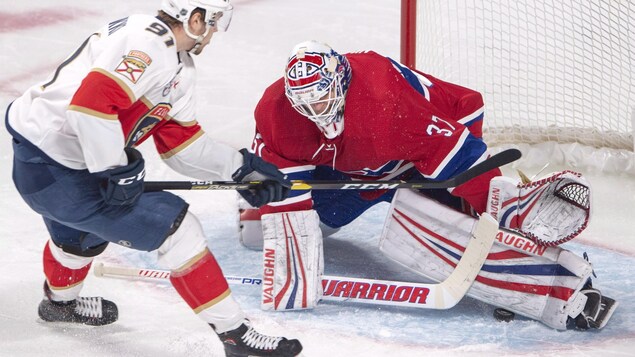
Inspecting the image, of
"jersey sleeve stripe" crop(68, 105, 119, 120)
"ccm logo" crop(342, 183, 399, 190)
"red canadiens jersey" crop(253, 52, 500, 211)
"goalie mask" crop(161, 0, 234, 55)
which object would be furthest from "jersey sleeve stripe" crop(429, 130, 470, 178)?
"jersey sleeve stripe" crop(68, 105, 119, 120)

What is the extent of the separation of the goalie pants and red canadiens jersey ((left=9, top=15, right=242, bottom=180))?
41mm

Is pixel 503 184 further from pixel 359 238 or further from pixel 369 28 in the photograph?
pixel 369 28

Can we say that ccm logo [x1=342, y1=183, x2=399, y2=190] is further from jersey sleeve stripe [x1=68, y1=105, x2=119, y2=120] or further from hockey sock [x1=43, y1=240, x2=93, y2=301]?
jersey sleeve stripe [x1=68, y1=105, x2=119, y2=120]

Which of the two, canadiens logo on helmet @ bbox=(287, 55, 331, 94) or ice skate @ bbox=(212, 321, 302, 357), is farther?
canadiens logo on helmet @ bbox=(287, 55, 331, 94)

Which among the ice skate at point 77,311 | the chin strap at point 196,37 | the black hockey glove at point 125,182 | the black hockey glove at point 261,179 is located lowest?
the ice skate at point 77,311

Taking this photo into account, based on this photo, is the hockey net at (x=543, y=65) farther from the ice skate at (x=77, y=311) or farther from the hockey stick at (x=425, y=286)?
the ice skate at (x=77, y=311)

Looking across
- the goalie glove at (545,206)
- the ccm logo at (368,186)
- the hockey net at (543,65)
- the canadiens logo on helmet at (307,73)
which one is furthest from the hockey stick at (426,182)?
the hockey net at (543,65)

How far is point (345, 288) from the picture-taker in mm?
3223

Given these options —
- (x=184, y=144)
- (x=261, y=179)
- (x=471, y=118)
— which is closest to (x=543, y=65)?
(x=471, y=118)

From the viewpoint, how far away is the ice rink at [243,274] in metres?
2.95

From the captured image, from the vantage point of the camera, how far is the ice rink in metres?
2.95

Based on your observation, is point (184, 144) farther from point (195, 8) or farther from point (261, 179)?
point (195, 8)

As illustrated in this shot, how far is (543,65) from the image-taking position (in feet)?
14.2

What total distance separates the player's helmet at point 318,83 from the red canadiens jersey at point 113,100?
340mm
